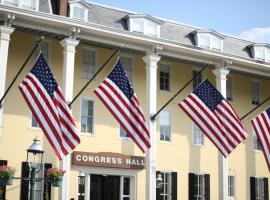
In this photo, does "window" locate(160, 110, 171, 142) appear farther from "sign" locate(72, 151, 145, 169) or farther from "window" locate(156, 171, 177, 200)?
"sign" locate(72, 151, 145, 169)

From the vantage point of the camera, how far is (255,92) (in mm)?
29203

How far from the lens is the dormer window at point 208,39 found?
86.8 ft

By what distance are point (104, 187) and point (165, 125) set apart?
4453 millimetres

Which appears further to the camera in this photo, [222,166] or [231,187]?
[231,187]

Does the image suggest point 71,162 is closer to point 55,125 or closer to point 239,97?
point 55,125

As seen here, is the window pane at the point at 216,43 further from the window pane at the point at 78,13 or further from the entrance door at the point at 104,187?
the entrance door at the point at 104,187

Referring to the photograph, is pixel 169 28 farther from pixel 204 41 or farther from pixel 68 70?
pixel 68 70

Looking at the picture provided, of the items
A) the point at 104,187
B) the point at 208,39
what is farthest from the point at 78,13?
the point at 104,187

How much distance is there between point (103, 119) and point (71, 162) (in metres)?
2.72

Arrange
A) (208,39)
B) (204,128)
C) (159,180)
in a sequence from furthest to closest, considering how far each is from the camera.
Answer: (208,39)
(159,180)
(204,128)

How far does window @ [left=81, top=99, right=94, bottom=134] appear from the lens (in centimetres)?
2327

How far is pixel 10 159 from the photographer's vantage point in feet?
69.3

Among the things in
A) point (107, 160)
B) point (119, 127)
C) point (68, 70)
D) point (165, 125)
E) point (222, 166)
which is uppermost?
point (68, 70)

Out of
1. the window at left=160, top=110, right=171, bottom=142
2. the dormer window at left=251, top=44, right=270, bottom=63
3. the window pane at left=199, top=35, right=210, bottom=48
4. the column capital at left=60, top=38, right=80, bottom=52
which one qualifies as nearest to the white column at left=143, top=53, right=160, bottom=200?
the window at left=160, top=110, right=171, bottom=142
